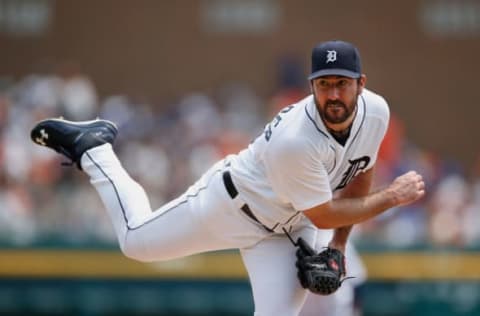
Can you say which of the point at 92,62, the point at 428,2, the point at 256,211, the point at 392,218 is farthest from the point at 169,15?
the point at 256,211

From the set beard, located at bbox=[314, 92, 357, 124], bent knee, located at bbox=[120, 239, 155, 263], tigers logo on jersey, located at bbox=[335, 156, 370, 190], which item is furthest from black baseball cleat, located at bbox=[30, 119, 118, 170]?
beard, located at bbox=[314, 92, 357, 124]

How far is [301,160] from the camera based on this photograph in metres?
6.35

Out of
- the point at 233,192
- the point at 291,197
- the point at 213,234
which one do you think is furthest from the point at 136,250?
the point at 291,197

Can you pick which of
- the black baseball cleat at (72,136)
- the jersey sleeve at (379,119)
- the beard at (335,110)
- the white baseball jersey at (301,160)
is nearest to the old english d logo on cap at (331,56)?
the beard at (335,110)

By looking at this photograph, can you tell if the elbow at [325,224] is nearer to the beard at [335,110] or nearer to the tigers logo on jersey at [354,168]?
the tigers logo on jersey at [354,168]

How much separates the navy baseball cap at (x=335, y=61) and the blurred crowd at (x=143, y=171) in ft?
15.7

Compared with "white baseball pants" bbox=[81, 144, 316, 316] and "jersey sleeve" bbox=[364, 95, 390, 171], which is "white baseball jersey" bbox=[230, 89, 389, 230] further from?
"white baseball pants" bbox=[81, 144, 316, 316]

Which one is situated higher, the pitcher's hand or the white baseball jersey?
the white baseball jersey

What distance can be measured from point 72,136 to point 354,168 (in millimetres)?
1694

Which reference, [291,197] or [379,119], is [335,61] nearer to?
[379,119]

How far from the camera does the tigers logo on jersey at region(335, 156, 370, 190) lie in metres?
6.62

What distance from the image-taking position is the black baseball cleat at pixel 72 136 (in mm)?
7301

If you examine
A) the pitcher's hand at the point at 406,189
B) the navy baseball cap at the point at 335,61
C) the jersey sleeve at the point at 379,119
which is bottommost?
the pitcher's hand at the point at 406,189

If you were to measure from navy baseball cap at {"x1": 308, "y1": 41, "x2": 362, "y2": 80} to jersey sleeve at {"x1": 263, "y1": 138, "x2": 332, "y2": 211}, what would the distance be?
38cm
